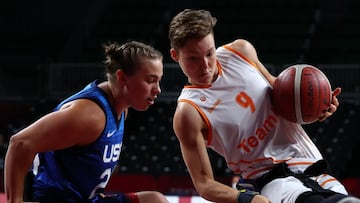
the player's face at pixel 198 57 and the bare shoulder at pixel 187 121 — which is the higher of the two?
the player's face at pixel 198 57

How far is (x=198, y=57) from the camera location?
134 inches

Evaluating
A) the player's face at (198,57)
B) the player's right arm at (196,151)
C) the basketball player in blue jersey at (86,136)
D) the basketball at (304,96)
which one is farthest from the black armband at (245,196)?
the player's face at (198,57)

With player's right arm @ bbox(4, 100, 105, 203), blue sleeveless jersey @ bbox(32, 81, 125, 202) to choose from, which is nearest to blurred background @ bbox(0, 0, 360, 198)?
blue sleeveless jersey @ bbox(32, 81, 125, 202)

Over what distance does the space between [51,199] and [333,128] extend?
7.26 metres

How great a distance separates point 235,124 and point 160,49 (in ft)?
28.3

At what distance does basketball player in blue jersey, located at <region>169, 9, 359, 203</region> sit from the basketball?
83 mm

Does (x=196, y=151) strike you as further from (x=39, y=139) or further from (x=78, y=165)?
(x=39, y=139)

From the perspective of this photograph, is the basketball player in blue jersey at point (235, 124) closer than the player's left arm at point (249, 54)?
Yes

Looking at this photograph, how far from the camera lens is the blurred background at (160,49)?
9.34m

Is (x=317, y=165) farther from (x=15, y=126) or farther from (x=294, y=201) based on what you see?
(x=15, y=126)

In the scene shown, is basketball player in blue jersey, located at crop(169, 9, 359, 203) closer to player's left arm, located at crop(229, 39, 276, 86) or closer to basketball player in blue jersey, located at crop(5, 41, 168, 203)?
player's left arm, located at crop(229, 39, 276, 86)

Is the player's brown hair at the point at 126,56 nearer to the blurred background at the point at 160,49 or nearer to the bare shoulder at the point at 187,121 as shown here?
the bare shoulder at the point at 187,121

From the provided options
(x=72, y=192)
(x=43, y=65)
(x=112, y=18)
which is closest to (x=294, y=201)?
(x=72, y=192)

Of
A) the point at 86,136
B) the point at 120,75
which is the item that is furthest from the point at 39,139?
the point at 120,75
